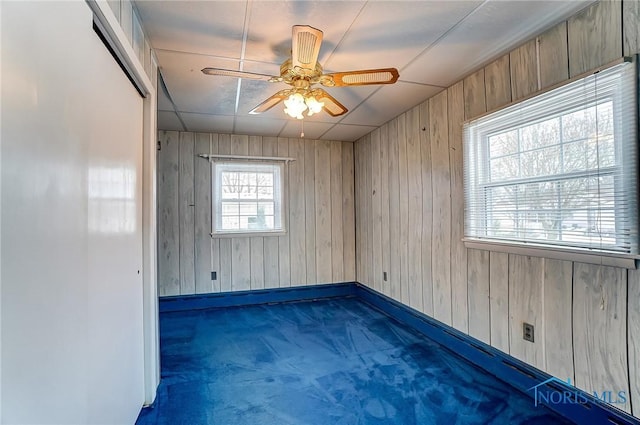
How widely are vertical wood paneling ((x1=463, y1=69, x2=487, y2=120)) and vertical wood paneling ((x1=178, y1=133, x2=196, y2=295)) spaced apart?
3382 millimetres

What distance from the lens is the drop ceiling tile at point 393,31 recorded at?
1.68 metres

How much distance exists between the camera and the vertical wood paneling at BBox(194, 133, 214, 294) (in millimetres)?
4094

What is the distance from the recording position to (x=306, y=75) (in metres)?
1.94

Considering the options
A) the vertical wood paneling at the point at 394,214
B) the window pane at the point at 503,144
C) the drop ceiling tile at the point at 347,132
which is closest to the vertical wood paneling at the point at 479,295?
the window pane at the point at 503,144

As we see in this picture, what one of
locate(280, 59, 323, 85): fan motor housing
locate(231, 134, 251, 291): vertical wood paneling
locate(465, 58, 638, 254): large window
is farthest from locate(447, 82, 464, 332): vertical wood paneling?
locate(231, 134, 251, 291): vertical wood paneling

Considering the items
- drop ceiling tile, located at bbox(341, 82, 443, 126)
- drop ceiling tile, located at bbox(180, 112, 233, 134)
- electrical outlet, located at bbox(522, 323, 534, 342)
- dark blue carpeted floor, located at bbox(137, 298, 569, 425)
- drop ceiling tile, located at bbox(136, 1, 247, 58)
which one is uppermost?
drop ceiling tile, located at bbox(341, 82, 443, 126)

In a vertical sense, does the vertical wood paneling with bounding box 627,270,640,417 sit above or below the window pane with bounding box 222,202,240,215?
below

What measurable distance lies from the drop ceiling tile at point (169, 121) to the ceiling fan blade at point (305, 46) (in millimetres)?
2208

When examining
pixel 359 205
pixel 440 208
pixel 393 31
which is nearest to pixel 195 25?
pixel 393 31

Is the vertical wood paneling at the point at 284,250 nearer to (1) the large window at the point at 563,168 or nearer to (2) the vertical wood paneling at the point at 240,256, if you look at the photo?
(2) the vertical wood paneling at the point at 240,256

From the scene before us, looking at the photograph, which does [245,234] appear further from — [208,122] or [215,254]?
[208,122]

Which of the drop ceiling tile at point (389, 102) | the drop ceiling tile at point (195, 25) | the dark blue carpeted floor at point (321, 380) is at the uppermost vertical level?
the drop ceiling tile at point (389, 102)

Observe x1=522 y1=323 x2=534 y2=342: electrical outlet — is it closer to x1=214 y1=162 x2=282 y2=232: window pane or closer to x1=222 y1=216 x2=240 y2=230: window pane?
x1=214 y1=162 x2=282 y2=232: window pane

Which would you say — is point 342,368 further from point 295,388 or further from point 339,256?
point 339,256
